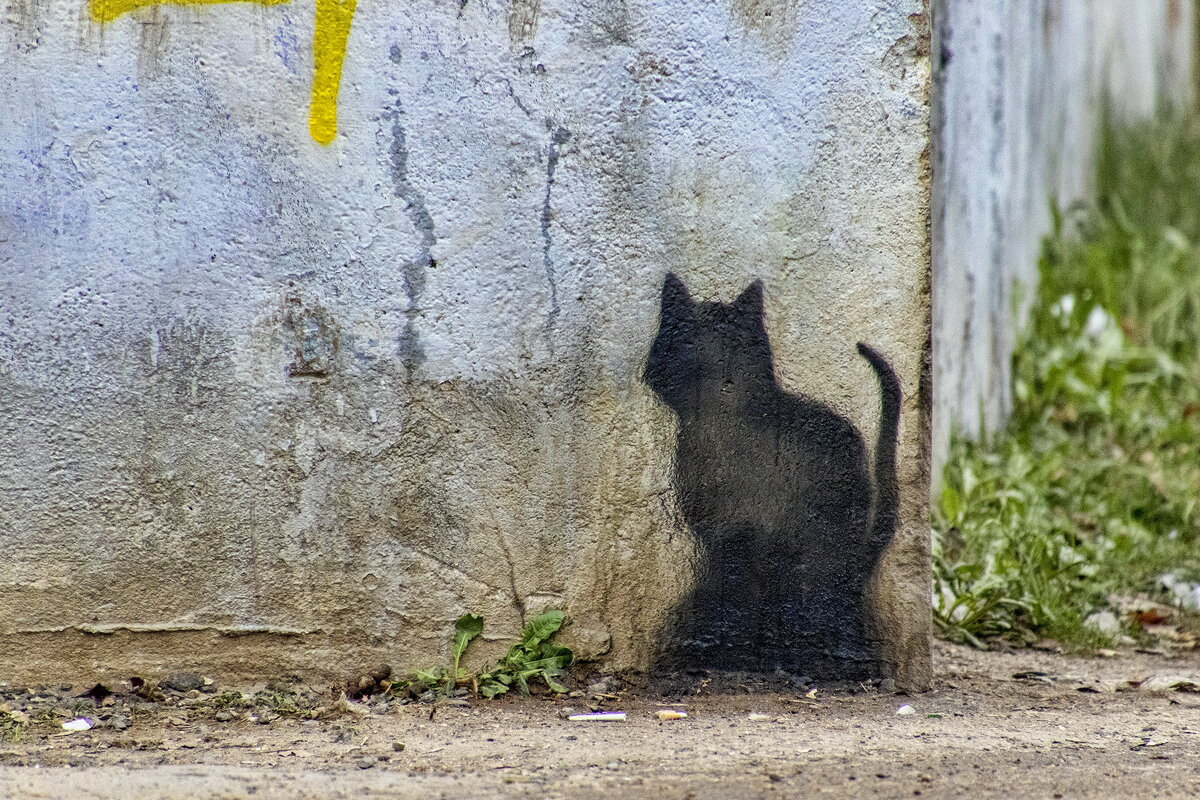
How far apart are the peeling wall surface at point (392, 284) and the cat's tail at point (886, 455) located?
0.06ft

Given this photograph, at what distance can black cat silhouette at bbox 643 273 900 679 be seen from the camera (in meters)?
2.27

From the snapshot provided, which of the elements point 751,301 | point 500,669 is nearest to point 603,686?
point 500,669

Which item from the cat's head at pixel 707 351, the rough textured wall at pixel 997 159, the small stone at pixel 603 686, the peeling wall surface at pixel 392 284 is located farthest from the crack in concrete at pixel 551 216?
the rough textured wall at pixel 997 159

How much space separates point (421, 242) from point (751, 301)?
605 mm

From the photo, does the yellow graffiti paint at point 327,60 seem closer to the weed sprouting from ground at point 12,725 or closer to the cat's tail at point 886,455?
the cat's tail at point 886,455

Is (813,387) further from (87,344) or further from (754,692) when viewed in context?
(87,344)

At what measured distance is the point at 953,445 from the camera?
3.53 metres

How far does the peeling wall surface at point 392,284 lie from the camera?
2.18 meters

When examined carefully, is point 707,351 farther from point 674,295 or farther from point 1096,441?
point 1096,441

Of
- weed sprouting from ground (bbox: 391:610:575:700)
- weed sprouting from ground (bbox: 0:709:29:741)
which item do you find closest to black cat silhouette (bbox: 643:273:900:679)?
weed sprouting from ground (bbox: 391:610:575:700)

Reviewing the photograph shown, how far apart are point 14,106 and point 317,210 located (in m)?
0.54

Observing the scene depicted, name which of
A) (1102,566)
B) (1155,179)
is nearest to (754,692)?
(1102,566)

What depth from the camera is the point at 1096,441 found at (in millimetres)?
3996

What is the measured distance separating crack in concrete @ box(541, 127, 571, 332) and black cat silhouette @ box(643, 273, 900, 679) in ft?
0.65
